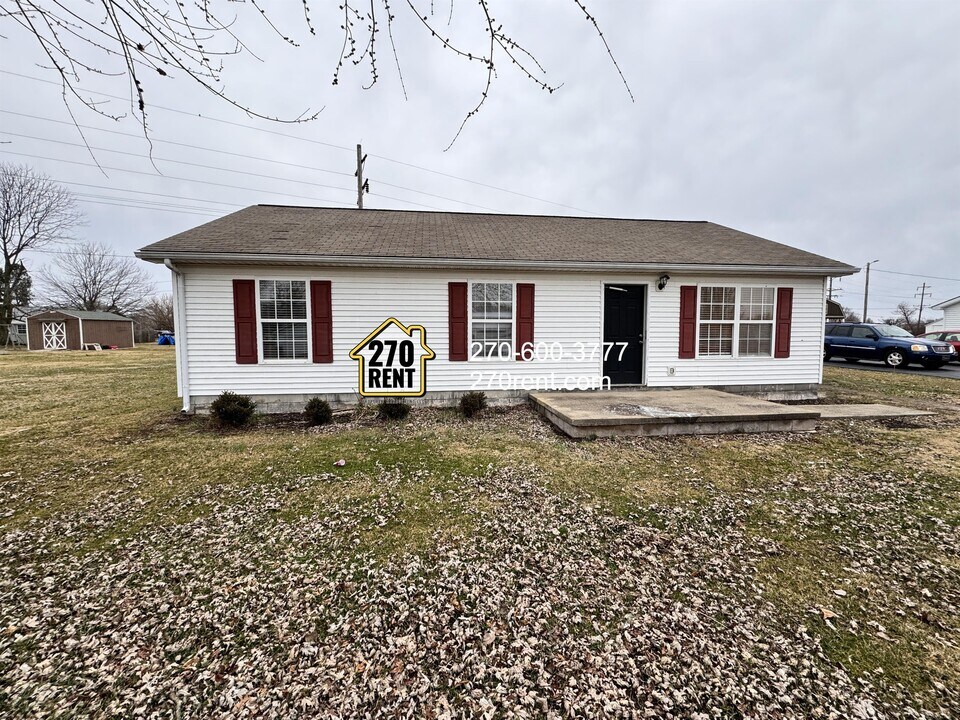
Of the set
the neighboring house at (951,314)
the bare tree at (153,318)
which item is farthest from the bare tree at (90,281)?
the neighboring house at (951,314)

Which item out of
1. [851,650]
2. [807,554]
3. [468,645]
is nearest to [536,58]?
[468,645]

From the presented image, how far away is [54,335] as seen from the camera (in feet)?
91.7

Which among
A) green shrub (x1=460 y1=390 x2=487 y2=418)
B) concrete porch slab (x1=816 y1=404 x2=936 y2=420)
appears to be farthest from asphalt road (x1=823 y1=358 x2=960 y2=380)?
green shrub (x1=460 y1=390 x2=487 y2=418)

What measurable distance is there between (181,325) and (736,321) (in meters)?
10.7

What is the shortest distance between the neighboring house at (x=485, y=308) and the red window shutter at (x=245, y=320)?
0.9 inches

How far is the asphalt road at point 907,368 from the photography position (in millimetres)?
12648

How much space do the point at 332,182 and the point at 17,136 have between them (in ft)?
62.8

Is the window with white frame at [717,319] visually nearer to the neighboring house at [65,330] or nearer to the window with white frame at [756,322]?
the window with white frame at [756,322]

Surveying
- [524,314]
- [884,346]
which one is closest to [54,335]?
[524,314]

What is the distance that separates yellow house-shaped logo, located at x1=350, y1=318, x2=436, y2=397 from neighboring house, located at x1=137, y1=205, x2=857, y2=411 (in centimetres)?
10

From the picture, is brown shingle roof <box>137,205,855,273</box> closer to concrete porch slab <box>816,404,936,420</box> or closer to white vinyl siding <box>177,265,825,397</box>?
white vinyl siding <box>177,265,825,397</box>

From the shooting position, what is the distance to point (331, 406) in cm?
755

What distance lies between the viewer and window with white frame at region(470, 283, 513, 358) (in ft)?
25.8

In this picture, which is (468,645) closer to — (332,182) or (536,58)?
(536,58)
